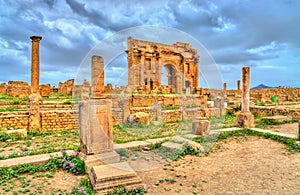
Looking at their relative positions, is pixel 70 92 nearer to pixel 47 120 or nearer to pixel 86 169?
pixel 47 120

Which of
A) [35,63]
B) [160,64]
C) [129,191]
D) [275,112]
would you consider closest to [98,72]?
[129,191]

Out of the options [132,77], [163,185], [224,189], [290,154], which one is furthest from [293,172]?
[132,77]

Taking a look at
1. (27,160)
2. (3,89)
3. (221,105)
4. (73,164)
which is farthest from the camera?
(3,89)

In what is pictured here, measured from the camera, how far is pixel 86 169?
425cm

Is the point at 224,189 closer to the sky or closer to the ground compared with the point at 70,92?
closer to the ground

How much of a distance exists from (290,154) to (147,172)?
424cm

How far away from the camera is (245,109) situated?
32.1ft

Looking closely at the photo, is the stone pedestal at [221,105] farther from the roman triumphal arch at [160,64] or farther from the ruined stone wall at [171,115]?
the roman triumphal arch at [160,64]

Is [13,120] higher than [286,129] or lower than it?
higher

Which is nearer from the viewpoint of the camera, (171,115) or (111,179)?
(111,179)

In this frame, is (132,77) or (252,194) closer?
(252,194)

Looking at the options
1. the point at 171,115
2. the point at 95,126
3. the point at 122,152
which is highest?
the point at 95,126

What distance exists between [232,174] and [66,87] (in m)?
22.1

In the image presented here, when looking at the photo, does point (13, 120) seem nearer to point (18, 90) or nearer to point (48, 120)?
point (48, 120)
